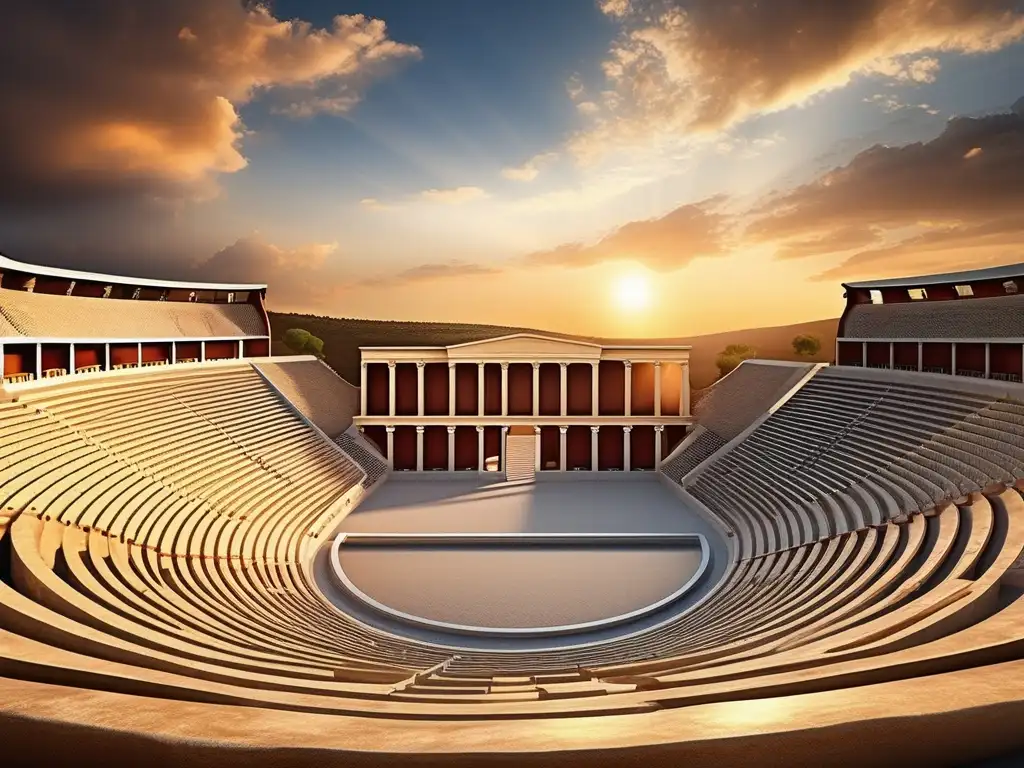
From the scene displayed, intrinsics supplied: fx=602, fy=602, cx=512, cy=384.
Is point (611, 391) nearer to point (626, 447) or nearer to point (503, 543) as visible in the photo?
point (626, 447)

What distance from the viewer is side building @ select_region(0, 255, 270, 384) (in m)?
25.7

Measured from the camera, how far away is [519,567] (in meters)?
20.0

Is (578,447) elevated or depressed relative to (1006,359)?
depressed

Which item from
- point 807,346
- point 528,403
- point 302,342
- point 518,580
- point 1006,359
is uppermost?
point 302,342

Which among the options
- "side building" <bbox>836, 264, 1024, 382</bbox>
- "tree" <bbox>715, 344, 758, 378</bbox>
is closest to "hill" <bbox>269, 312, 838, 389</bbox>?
"tree" <bbox>715, 344, 758, 378</bbox>

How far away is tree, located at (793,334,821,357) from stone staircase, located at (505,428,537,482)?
30.1 meters

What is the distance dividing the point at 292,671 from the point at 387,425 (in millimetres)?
29324

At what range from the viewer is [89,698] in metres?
2.64

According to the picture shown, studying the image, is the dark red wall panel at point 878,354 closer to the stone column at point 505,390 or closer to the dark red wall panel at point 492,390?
the stone column at point 505,390

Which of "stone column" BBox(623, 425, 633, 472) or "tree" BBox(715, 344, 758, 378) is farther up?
"tree" BBox(715, 344, 758, 378)

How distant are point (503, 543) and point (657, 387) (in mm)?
17319

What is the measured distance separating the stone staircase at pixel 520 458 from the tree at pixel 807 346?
30106mm

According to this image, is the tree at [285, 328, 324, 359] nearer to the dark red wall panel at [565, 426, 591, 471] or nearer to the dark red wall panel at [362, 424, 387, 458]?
the dark red wall panel at [362, 424, 387, 458]

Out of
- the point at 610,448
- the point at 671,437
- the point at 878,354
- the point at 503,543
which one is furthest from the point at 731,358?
the point at 503,543
